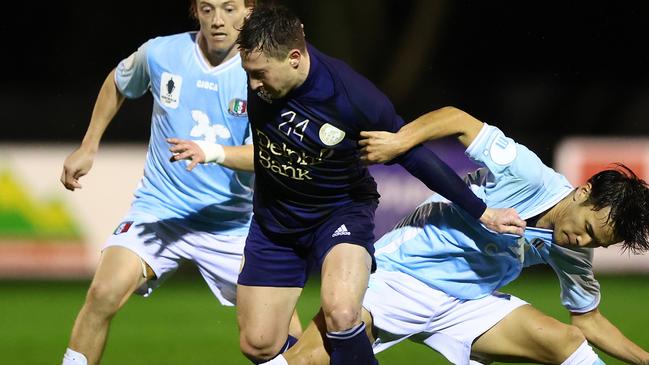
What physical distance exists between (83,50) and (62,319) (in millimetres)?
7993

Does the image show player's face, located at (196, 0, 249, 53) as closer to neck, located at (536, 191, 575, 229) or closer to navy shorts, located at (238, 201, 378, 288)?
navy shorts, located at (238, 201, 378, 288)

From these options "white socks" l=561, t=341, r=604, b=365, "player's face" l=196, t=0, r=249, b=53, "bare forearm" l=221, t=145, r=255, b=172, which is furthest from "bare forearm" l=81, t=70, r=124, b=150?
"white socks" l=561, t=341, r=604, b=365

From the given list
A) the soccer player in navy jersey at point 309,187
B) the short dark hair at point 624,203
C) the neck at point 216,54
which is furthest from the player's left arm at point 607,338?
the neck at point 216,54

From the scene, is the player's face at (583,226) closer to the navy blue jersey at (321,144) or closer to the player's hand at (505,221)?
the player's hand at (505,221)

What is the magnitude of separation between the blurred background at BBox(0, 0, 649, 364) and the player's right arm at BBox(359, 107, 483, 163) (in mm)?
2697

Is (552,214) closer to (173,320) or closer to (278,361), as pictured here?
(278,361)

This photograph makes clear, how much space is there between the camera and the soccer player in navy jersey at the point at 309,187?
568 centimetres

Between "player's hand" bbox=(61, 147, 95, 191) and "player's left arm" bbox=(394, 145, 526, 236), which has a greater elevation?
"player's left arm" bbox=(394, 145, 526, 236)

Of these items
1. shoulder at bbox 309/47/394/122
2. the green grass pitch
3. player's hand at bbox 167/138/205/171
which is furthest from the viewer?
the green grass pitch

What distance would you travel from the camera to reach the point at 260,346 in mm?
6098

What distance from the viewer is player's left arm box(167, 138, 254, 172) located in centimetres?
605

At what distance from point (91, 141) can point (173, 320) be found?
355 cm

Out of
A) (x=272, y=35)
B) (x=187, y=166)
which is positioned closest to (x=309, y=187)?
(x=272, y=35)

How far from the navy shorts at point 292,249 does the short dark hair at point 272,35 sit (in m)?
0.83
